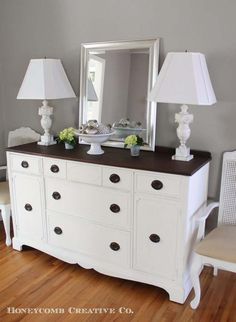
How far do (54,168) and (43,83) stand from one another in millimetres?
660

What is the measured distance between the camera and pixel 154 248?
215 cm

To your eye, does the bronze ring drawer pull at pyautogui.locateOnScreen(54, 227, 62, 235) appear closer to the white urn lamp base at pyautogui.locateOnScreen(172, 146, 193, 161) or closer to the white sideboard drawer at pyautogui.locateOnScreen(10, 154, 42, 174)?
the white sideboard drawer at pyautogui.locateOnScreen(10, 154, 42, 174)

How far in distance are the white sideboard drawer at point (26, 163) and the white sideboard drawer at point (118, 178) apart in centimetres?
58

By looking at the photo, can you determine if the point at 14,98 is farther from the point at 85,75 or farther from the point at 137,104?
the point at 137,104

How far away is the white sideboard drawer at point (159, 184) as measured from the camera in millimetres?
1985

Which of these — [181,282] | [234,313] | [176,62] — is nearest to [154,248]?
[181,282]

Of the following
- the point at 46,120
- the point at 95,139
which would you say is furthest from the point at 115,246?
the point at 46,120

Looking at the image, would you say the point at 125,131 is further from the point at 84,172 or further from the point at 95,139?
the point at 84,172

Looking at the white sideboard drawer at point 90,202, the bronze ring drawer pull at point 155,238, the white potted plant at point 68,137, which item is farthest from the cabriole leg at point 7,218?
the bronze ring drawer pull at point 155,238

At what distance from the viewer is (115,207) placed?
221 centimetres

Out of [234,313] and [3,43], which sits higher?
[3,43]

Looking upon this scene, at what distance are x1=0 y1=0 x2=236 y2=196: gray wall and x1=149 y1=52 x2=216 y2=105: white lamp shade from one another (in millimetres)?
259

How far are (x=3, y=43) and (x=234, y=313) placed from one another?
2916 mm

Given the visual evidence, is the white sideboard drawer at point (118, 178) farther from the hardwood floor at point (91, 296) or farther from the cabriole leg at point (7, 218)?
the cabriole leg at point (7, 218)
